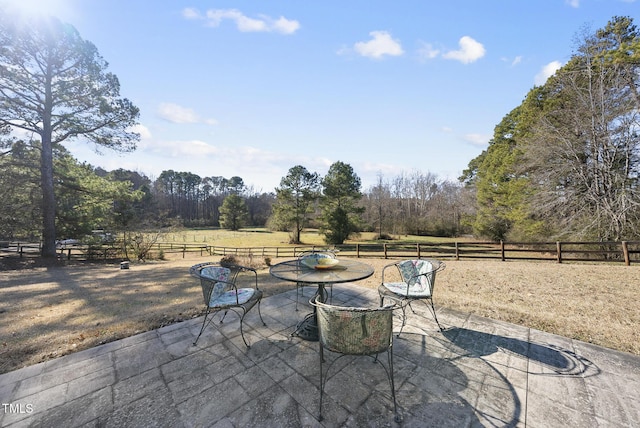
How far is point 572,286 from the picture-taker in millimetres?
4949

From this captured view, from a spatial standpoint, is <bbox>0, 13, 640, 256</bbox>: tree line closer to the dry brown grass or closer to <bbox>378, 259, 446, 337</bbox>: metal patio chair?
the dry brown grass

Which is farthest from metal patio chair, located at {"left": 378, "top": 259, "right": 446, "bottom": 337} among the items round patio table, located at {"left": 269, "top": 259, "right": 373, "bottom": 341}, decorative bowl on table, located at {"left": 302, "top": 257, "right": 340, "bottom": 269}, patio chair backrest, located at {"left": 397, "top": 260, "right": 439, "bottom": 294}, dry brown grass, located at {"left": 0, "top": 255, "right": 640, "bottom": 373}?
dry brown grass, located at {"left": 0, "top": 255, "right": 640, "bottom": 373}

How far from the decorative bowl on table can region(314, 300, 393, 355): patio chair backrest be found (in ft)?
4.46

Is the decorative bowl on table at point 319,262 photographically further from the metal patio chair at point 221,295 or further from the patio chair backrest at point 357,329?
the patio chair backrest at point 357,329

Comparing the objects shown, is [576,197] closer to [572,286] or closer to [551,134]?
[551,134]

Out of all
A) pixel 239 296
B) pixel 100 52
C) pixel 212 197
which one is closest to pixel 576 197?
pixel 239 296

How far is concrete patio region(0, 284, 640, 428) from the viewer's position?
161cm

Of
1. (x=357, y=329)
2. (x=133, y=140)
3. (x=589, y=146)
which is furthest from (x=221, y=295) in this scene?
(x=589, y=146)

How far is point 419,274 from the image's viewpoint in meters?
2.85

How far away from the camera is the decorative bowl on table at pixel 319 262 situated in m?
3.12

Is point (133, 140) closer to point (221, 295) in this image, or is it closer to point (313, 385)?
point (221, 295)

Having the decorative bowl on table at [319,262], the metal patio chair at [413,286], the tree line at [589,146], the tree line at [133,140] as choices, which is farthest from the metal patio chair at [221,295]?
the tree line at [589,146]

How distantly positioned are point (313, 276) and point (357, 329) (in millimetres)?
1154

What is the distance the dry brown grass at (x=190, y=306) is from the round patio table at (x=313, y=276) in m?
1.62
